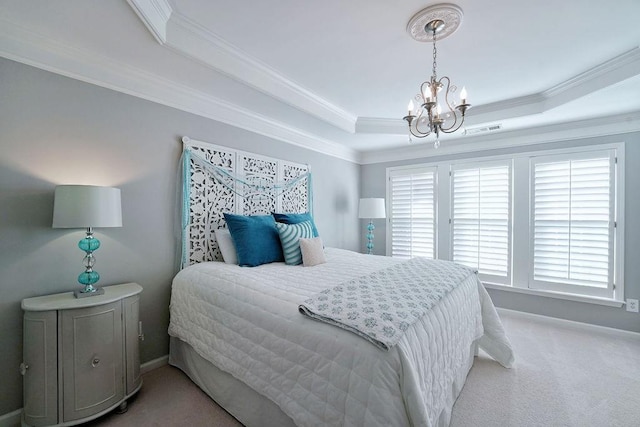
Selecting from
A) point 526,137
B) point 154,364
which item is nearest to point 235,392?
point 154,364

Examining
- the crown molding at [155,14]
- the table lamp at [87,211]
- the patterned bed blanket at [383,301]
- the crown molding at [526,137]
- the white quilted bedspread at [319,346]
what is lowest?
the white quilted bedspread at [319,346]

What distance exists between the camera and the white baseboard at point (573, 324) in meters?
2.91

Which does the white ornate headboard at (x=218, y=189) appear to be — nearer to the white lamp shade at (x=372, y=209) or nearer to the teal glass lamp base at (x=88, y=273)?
the teal glass lamp base at (x=88, y=273)

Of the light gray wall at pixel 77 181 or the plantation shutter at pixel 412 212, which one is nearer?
the light gray wall at pixel 77 181

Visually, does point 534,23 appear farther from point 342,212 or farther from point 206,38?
point 342,212

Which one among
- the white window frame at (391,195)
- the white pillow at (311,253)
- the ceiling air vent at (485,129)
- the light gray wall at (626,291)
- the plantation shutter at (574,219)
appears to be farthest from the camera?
the white window frame at (391,195)

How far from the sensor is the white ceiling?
1.64 metres

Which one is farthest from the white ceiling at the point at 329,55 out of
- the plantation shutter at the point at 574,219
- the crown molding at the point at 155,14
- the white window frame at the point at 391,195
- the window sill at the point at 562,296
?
the window sill at the point at 562,296

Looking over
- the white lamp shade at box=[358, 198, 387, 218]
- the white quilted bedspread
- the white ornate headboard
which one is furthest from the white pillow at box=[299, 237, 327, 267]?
the white lamp shade at box=[358, 198, 387, 218]

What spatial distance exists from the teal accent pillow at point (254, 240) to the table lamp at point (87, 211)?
2.97 feet

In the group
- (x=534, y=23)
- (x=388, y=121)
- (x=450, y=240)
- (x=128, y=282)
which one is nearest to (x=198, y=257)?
(x=128, y=282)

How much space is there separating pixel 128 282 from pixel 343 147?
11.1 feet

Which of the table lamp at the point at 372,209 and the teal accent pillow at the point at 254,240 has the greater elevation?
the table lamp at the point at 372,209

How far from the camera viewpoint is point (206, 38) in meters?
1.92
